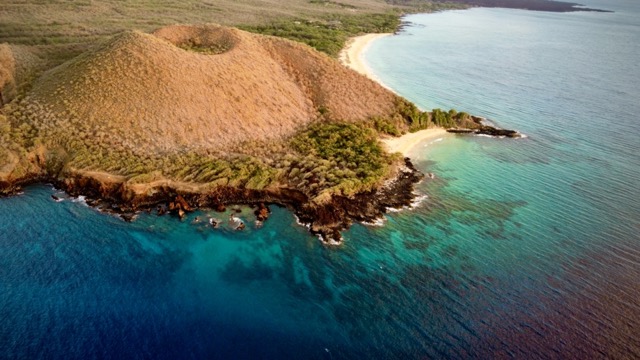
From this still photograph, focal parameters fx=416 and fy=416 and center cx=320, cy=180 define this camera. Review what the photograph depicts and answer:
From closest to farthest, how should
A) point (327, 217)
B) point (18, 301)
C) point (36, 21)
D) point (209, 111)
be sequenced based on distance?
point (18, 301), point (327, 217), point (209, 111), point (36, 21)

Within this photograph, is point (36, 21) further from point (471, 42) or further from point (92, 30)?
point (471, 42)

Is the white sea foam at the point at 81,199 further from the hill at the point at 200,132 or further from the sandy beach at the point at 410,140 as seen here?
the sandy beach at the point at 410,140

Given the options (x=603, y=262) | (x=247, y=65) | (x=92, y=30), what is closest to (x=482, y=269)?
(x=603, y=262)

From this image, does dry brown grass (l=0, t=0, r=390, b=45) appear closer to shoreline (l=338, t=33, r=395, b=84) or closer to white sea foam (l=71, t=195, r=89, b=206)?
shoreline (l=338, t=33, r=395, b=84)

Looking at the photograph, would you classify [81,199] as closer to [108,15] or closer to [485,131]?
[485,131]

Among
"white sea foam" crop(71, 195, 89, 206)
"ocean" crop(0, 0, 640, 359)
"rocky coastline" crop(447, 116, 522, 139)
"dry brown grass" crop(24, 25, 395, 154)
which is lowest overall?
"ocean" crop(0, 0, 640, 359)

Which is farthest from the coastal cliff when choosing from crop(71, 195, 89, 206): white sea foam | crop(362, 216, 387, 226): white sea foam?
crop(362, 216, 387, 226): white sea foam

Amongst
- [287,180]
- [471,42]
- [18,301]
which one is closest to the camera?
[18,301]
